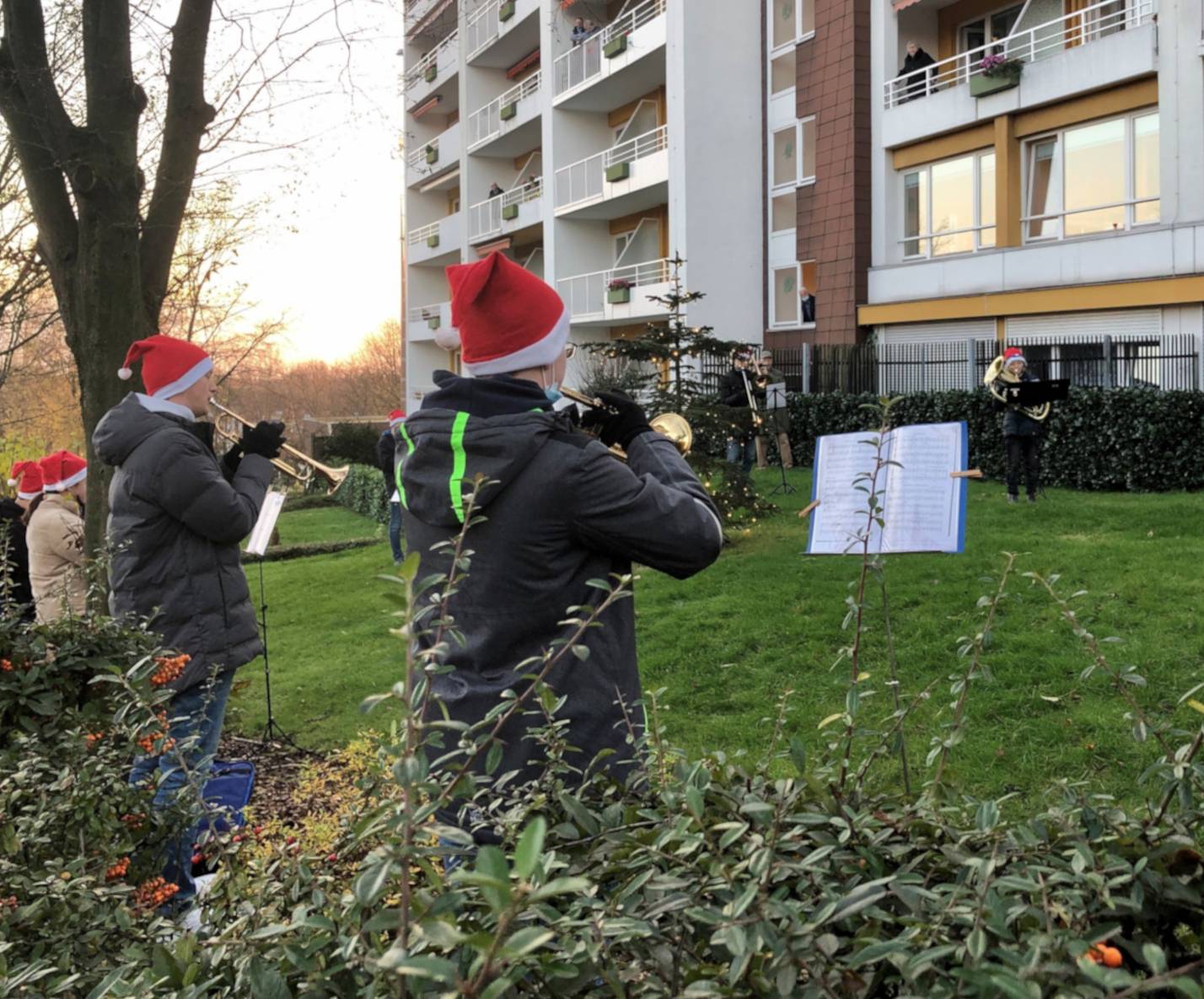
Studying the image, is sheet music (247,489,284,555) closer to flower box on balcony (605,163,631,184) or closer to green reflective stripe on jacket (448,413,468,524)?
green reflective stripe on jacket (448,413,468,524)

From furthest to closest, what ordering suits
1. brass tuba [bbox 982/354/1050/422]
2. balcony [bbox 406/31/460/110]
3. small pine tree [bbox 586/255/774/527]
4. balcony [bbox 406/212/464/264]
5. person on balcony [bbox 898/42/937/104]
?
balcony [bbox 406/212/464/264], balcony [bbox 406/31/460/110], person on balcony [bbox 898/42/937/104], brass tuba [bbox 982/354/1050/422], small pine tree [bbox 586/255/774/527]

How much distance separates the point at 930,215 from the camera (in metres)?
23.7

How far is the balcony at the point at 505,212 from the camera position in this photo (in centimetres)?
3497

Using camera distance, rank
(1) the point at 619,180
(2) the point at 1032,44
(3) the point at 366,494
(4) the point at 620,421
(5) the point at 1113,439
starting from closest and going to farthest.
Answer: (4) the point at 620,421
(5) the point at 1113,439
(2) the point at 1032,44
(3) the point at 366,494
(1) the point at 619,180

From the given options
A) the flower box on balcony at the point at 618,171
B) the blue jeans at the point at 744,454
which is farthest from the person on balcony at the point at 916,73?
the blue jeans at the point at 744,454

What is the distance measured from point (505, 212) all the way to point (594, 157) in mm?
5658

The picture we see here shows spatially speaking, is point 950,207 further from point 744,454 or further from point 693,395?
point 693,395

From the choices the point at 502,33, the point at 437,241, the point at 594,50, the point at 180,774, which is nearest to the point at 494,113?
the point at 502,33

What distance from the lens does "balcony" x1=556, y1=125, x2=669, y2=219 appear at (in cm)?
2878

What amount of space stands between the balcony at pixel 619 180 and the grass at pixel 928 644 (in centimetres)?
1691

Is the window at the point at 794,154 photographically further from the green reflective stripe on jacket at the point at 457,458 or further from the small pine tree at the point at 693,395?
the green reflective stripe on jacket at the point at 457,458

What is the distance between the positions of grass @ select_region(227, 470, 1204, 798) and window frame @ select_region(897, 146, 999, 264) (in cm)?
962

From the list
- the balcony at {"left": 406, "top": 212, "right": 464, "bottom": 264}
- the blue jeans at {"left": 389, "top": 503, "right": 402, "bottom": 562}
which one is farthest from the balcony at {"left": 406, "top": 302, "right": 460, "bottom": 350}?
the blue jeans at {"left": 389, "top": 503, "right": 402, "bottom": 562}

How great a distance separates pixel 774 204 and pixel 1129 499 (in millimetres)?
15221
